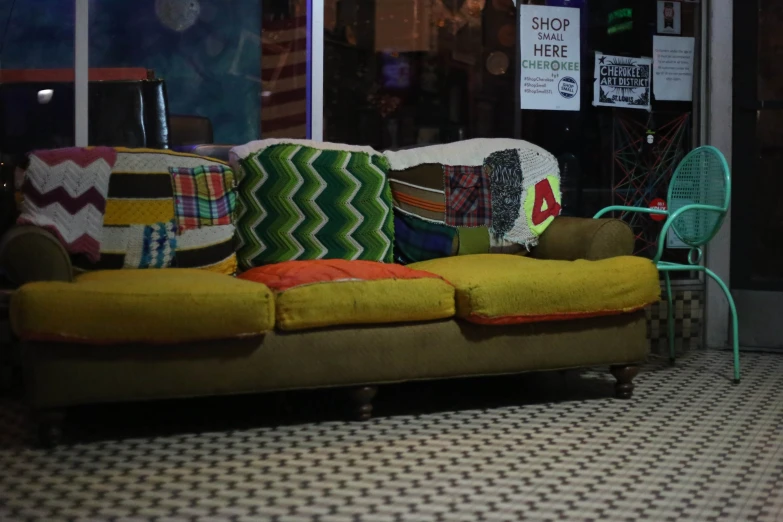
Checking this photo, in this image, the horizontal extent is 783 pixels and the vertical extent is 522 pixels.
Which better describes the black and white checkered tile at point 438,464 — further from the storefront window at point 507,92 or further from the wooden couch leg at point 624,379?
the storefront window at point 507,92

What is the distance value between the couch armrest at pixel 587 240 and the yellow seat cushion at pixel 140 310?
1338 mm

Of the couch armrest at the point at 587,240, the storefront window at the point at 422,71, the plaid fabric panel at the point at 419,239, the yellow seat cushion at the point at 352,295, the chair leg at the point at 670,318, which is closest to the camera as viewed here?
the yellow seat cushion at the point at 352,295

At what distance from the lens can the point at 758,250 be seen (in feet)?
15.8

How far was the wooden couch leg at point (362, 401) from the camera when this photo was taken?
10.7 ft

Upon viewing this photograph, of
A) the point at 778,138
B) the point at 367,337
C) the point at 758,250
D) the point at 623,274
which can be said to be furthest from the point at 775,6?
the point at 367,337

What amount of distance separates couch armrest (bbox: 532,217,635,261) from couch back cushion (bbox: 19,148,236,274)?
1300 mm

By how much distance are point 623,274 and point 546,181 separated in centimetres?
76

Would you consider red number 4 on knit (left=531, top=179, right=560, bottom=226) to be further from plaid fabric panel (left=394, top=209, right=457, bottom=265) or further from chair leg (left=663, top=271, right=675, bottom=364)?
chair leg (left=663, top=271, right=675, bottom=364)

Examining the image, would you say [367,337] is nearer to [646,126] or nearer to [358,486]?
[358,486]

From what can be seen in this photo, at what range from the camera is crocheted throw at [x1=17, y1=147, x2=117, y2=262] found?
3.32 m

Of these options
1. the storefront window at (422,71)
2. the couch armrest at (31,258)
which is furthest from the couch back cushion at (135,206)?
the storefront window at (422,71)

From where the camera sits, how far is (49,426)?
9.50 ft

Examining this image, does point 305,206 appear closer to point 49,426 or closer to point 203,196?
point 203,196

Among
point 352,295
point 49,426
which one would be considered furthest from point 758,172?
point 49,426
